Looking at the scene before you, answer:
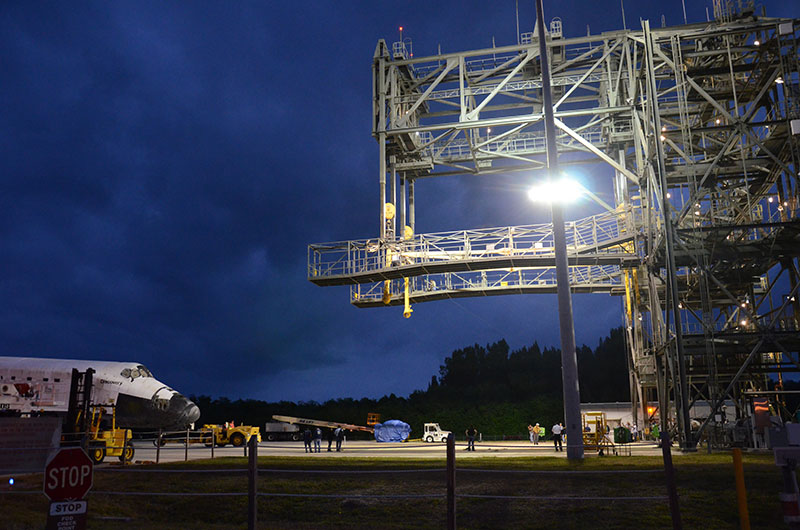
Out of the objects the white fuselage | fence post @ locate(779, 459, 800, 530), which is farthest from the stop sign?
the white fuselage

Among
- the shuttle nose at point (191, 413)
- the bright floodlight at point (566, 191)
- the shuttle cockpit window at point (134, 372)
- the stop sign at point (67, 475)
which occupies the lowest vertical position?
the stop sign at point (67, 475)

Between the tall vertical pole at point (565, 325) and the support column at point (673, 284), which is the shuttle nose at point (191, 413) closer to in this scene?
the tall vertical pole at point (565, 325)

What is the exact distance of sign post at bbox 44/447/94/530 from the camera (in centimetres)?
837

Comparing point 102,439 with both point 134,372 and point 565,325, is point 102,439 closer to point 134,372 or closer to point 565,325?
point 134,372

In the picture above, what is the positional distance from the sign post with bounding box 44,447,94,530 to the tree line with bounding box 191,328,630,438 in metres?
62.8

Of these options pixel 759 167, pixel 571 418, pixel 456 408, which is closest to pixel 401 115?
pixel 759 167

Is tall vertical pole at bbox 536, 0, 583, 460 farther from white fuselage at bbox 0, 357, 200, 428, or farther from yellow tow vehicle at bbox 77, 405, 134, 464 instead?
white fuselage at bbox 0, 357, 200, 428

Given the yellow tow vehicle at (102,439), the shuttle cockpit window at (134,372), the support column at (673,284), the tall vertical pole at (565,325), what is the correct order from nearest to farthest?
the tall vertical pole at (565,325) < the yellow tow vehicle at (102,439) < the support column at (673,284) < the shuttle cockpit window at (134,372)

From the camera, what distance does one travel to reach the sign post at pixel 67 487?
8.37 metres

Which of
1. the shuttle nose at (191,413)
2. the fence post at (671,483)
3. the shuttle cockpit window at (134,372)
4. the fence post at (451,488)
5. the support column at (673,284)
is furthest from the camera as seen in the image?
the shuttle nose at (191,413)

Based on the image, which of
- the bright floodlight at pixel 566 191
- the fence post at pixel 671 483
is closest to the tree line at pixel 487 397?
the bright floodlight at pixel 566 191

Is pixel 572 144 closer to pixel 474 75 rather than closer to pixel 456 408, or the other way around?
pixel 474 75

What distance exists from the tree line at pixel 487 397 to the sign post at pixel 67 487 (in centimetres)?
6276

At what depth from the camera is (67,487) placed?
8.52 m
